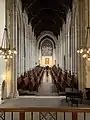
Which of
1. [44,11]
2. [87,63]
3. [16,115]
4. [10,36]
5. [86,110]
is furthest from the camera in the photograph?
[44,11]

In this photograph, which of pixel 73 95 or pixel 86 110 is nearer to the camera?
pixel 86 110

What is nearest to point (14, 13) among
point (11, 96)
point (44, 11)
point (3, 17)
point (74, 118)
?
point (3, 17)

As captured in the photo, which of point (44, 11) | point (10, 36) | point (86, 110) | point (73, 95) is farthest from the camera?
point (44, 11)

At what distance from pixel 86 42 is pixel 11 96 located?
19.4 feet

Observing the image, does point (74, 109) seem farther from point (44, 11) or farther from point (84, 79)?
point (44, 11)

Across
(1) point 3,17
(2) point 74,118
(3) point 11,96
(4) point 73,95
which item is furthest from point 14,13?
(2) point 74,118

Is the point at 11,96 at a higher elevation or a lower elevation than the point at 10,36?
lower

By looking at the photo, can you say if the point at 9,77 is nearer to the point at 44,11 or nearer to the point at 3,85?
the point at 3,85

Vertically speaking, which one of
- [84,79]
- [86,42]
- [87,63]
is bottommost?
[84,79]

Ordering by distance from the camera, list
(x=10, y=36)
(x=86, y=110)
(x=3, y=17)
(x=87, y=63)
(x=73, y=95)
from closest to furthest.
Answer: (x=86, y=110) < (x=73, y=95) < (x=3, y=17) < (x=87, y=63) < (x=10, y=36)

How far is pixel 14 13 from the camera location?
60.8 feet

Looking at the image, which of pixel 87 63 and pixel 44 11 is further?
pixel 44 11

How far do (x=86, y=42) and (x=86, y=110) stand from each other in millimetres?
12783

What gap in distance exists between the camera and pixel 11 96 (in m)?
17.1
